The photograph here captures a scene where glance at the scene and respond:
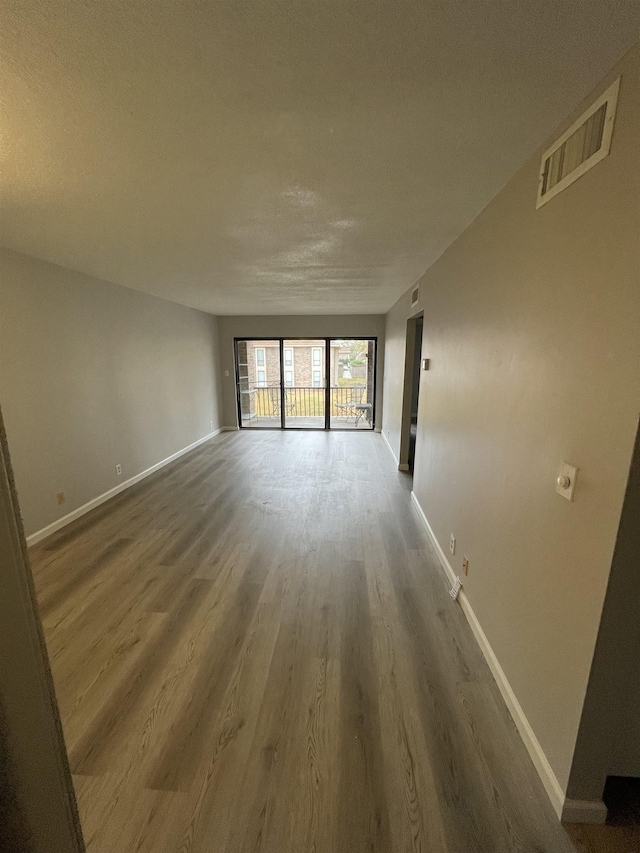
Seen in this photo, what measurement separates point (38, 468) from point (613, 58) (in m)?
4.01

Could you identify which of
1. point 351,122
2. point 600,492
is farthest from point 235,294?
point 600,492

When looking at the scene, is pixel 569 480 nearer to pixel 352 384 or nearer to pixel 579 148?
pixel 579 148

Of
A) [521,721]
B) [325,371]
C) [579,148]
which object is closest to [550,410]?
[579,148]

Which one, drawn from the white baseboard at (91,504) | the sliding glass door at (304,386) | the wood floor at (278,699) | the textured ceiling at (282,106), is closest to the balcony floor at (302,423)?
the sliding glass door at (304,386)

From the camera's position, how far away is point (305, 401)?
28.1 feet

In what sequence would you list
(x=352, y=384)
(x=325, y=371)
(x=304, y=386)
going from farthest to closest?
(x=304, y=386)
(x=352, y=384)
(x=325, y=371)

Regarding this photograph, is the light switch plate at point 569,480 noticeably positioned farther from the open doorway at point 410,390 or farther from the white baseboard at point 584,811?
the open doorway at point 410,390

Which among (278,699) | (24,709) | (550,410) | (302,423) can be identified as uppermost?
(550,410)

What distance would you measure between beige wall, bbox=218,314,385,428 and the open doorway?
2.04 m

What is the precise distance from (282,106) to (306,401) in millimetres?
7427

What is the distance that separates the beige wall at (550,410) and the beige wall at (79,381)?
3368 millimetres

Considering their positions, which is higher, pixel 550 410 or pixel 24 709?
pixel 550 410

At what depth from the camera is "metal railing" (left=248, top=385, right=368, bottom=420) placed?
806cm

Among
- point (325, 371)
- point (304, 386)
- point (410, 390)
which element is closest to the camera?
point (410, 390)
